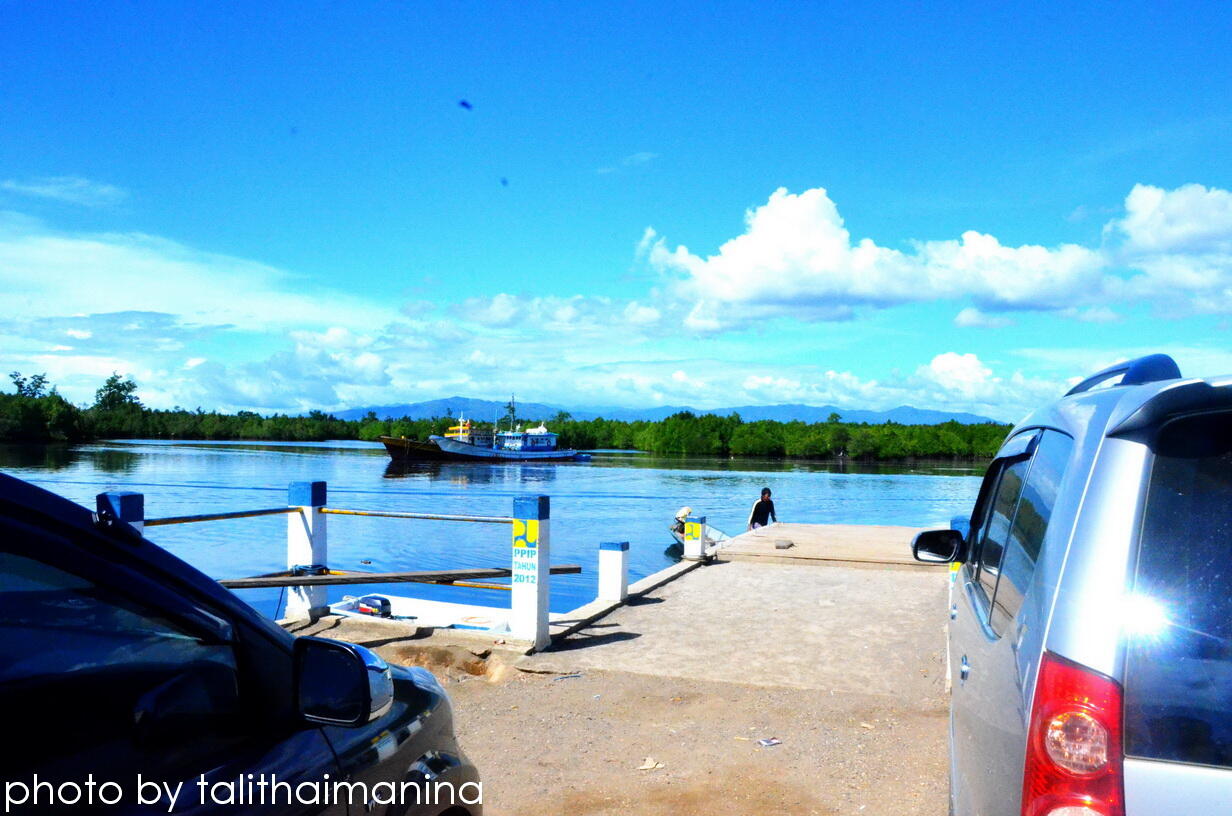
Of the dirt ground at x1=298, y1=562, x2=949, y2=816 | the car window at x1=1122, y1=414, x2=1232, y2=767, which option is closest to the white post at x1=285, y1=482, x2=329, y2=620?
the dirt ground at x1=298, y1=562, x2=949, y2=816

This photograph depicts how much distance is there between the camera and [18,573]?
67.9 inches

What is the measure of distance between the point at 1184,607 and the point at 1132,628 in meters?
0.10

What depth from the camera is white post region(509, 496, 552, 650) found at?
26.0 ft

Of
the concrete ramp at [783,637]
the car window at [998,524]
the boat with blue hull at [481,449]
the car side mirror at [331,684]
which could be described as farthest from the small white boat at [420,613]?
the boat with blue hull at [481,449]

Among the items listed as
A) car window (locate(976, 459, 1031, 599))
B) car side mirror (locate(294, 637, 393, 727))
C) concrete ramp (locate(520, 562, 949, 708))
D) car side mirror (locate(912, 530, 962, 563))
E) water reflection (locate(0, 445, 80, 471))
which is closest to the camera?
car side mirror (locate(294, 637, 393, 727))

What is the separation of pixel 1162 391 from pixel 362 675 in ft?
5.61

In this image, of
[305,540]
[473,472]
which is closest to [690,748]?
[305,540]

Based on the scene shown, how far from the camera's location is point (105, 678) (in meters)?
1.84

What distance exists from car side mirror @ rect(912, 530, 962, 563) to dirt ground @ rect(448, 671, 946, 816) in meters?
1.34

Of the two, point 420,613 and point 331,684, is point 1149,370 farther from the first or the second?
point 420,613

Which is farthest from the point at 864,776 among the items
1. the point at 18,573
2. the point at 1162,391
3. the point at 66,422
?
the point at 66,422

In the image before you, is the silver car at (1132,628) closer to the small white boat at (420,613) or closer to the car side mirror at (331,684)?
the car side mirror at (331,684)

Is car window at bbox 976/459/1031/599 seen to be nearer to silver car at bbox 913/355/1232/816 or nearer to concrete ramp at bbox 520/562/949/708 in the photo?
silver car at bbox 913/355/1232/816

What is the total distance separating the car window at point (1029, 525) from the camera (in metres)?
2.31
